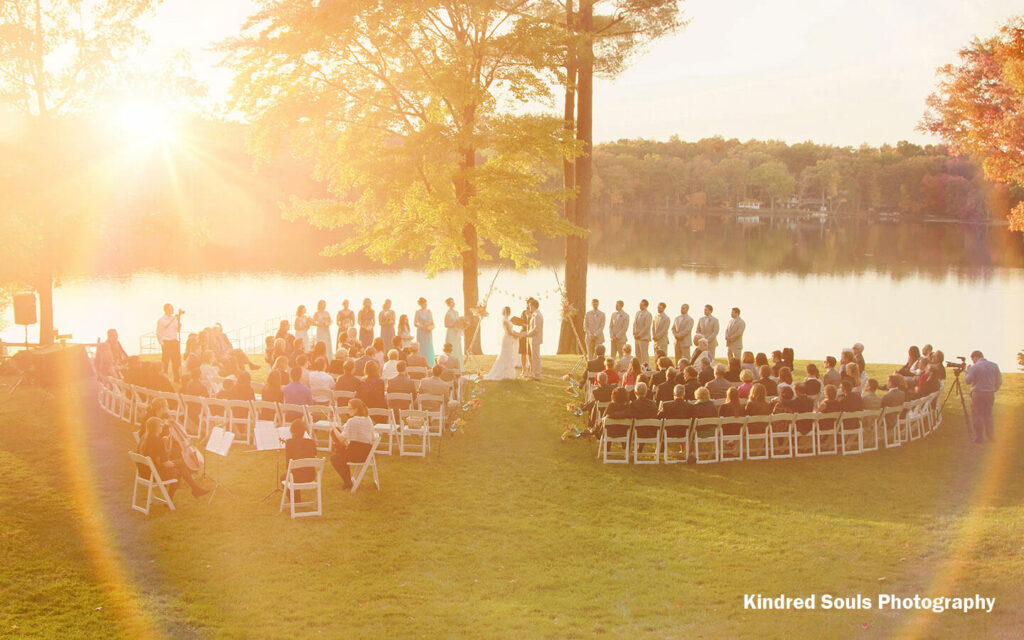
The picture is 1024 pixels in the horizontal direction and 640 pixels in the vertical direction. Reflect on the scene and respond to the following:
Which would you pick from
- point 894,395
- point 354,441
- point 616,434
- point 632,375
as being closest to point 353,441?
point 354,441

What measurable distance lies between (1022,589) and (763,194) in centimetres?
14590

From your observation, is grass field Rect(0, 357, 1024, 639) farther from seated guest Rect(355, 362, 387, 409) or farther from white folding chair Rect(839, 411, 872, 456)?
seated guest Rect(355, 362, 387, 409)

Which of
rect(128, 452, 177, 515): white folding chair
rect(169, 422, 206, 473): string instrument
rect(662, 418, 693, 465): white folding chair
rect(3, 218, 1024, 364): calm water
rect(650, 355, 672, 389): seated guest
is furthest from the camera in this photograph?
rect(3, 218, 1024, 364): calm water

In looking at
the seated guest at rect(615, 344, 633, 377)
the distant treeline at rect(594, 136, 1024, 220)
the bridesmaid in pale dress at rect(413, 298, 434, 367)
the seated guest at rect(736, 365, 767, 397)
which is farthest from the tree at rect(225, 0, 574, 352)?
the distant treeline at rect(594, 136, 1024, 220)

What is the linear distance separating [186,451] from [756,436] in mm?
8255

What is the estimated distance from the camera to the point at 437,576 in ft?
31.4

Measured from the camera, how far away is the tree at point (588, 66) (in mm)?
24188

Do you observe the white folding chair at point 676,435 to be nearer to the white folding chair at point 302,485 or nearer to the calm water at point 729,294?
the white folding chair at point 302,485

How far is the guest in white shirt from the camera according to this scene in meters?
12.1

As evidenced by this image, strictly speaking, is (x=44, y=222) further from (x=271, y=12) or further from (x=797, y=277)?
(x=797, y=277)

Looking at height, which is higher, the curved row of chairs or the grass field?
the curved row of chairs

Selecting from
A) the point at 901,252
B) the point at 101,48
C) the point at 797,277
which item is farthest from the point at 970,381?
the point at 901,252

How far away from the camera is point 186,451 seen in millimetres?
11875

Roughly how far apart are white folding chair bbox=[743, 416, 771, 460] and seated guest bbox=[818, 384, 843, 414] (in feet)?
3.06
